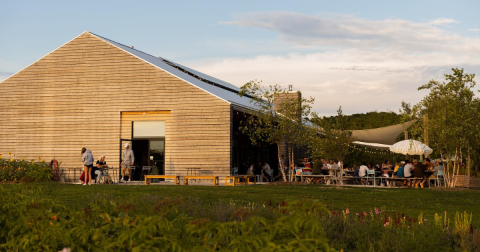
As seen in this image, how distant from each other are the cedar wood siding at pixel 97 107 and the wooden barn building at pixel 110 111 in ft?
0.13

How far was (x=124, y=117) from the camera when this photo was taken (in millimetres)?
23094

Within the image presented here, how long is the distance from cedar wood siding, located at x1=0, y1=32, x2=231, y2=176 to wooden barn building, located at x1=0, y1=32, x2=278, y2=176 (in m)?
0.04

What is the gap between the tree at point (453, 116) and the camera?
19125 millimetres

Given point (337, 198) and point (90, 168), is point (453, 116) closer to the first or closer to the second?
point (337, 198)

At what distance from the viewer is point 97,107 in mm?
23141

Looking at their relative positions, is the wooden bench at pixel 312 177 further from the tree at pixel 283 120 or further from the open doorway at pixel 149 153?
the open doorway at pixel 149 153

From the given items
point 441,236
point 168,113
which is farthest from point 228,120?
point 441,236

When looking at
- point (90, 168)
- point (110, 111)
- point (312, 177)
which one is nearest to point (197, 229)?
point (90, 168)

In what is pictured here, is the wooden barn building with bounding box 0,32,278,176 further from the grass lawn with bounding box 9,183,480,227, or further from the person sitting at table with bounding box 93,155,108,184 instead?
the grass lawn with bounding box 9,183,480,227

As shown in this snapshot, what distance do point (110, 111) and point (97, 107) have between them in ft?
1.99

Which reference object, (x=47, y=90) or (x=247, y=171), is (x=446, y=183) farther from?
(x=47, y=90)

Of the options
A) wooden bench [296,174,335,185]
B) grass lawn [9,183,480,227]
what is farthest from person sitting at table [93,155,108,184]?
wooden bench [296,174,335,185]

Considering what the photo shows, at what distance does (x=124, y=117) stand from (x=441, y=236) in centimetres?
1829

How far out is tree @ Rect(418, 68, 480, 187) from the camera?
62.7 ft
